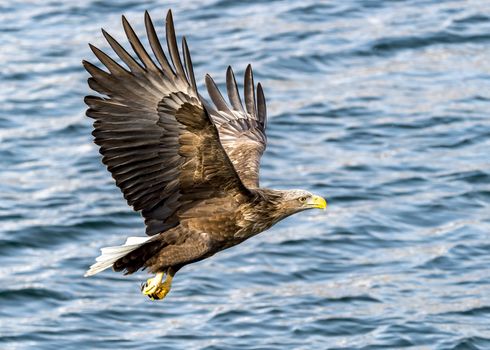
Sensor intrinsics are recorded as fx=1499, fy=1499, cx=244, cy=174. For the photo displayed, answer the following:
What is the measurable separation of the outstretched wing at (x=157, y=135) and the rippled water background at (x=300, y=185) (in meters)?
3.41

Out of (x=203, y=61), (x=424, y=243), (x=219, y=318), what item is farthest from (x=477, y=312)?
(x=203, y=61)

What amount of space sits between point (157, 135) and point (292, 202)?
982mm

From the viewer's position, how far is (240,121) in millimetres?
10617

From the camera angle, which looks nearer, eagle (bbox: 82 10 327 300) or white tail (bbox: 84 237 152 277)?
eagle (bbox: 82 10 327 300)

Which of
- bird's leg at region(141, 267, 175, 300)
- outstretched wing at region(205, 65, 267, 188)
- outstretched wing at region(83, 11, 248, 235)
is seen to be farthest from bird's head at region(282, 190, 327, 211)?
bird's leg at region(141, 267, 175, 300)

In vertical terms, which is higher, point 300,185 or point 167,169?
point 167,169

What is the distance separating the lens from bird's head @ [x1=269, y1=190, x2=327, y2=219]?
29.8 feet

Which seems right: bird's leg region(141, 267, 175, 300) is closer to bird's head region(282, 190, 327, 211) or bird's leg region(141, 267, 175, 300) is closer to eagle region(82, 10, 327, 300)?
eagle region(82, 10, 327, 300)

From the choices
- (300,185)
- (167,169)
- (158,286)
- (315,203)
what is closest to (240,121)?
(315,203)

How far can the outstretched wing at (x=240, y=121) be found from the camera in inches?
399

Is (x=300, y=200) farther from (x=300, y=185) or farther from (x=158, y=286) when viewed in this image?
(x=300, y=185)

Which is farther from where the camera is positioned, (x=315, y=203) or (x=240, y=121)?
(x=240, y=121)

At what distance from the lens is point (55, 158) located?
1510cm

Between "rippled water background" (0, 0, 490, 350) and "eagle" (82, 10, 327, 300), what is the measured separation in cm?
320
